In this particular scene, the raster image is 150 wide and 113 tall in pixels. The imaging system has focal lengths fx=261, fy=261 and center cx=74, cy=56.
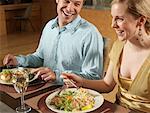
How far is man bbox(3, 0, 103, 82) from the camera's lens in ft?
5.03

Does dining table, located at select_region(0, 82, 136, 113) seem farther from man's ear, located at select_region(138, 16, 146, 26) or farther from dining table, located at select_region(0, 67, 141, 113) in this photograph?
man's ear, located at select_region(138, 16, 146, 26)

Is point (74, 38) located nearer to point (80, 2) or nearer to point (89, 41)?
point (89, 41)

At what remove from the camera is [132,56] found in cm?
124

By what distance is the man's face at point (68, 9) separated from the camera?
1614 millimetres

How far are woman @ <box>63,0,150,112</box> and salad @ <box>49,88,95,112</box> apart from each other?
0.13 meters

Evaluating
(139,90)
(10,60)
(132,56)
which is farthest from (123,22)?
(10,60)

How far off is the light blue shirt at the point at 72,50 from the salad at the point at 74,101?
1.09 ft

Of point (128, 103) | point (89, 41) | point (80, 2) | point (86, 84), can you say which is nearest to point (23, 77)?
point (86, 84)

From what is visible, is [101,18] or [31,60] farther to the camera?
[101,18]

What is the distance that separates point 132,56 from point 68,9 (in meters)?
0.57

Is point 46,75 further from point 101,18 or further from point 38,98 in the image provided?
point 101,18

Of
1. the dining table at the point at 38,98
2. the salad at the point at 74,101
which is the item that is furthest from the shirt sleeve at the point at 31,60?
the salad at the point at 74,101

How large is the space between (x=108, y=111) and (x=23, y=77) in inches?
14.5

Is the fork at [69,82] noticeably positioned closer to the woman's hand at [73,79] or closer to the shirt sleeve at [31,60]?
the woman's hand at [73,79]
